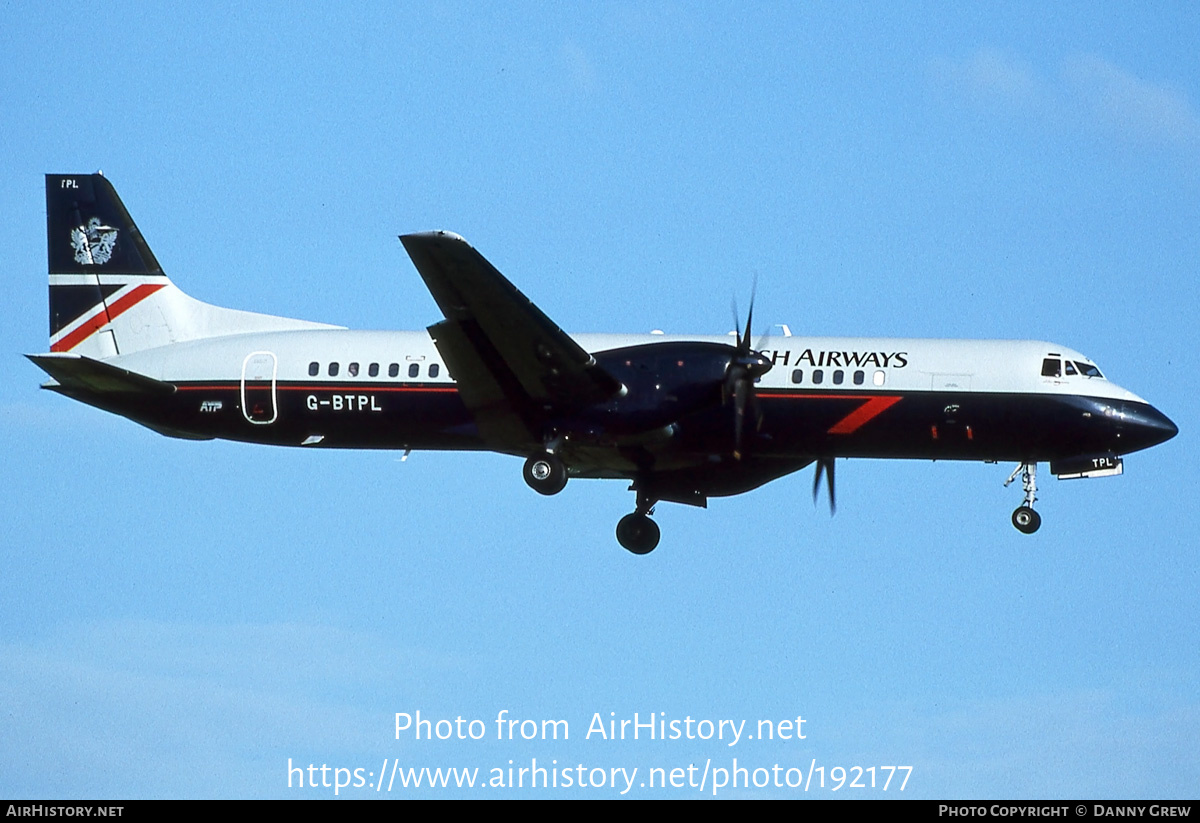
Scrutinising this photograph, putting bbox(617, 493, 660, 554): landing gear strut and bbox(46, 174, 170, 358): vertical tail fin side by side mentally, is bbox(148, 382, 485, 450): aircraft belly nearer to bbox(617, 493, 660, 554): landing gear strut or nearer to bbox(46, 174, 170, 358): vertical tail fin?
bbox(46, 174, 170, 358): vertical tail fin

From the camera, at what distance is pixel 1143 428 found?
31.9 metres

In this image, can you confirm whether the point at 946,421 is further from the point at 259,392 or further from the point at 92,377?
the point at 92,377

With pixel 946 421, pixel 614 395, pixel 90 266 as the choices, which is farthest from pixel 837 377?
pixel 90 266

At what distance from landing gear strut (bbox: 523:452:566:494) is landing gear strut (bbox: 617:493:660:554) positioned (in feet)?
12.3

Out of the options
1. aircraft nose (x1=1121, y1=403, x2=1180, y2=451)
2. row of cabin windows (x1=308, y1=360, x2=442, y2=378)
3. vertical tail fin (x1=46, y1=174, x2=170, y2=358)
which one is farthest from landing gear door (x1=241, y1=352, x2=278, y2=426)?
aircraft nose (x1=1121, y1=403, x2=1180, y2=451)

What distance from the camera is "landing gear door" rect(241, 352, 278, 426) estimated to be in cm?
3359

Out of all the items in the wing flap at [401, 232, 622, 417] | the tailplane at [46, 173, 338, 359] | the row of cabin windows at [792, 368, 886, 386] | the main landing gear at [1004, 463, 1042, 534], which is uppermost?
the tailplane at [46, 173, 338, 359]

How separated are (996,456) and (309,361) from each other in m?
13.4

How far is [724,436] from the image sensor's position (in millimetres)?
32031

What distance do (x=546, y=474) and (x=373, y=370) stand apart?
4.21 meters

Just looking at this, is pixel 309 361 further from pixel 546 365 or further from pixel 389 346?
pixel 546 365
